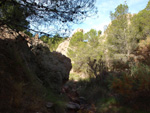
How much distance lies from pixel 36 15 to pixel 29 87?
2.25m

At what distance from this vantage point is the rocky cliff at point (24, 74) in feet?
10.3

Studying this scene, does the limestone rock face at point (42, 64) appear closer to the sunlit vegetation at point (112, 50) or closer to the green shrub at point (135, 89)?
the sunlit vegetation at point (112, 50)

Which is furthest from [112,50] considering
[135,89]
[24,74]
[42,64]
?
[24,74]

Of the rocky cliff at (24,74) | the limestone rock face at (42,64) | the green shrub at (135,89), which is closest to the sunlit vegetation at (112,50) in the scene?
the green shrub at (135,89)

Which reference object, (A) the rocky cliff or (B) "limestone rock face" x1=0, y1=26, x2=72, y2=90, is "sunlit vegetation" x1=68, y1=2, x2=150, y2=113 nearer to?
(B) "limestone rock face" x1=0, y1=26, x2=72, y2=90

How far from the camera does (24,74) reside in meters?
4.27

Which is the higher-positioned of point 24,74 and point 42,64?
point 42,64

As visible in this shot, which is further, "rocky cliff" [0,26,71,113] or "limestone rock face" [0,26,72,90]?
"limestone rock face" [0,26,72,90]

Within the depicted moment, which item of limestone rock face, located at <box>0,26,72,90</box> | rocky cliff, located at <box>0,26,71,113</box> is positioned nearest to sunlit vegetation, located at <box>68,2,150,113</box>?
limestone rock face, located at <box>0,26,72,90</box>

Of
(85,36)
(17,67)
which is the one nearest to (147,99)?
(17,67)

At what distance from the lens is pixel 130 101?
5359 millimetres

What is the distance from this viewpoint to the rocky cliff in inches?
124

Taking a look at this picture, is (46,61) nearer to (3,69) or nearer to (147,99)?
(3,69)

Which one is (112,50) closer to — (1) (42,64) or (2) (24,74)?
(1) (42,64)
